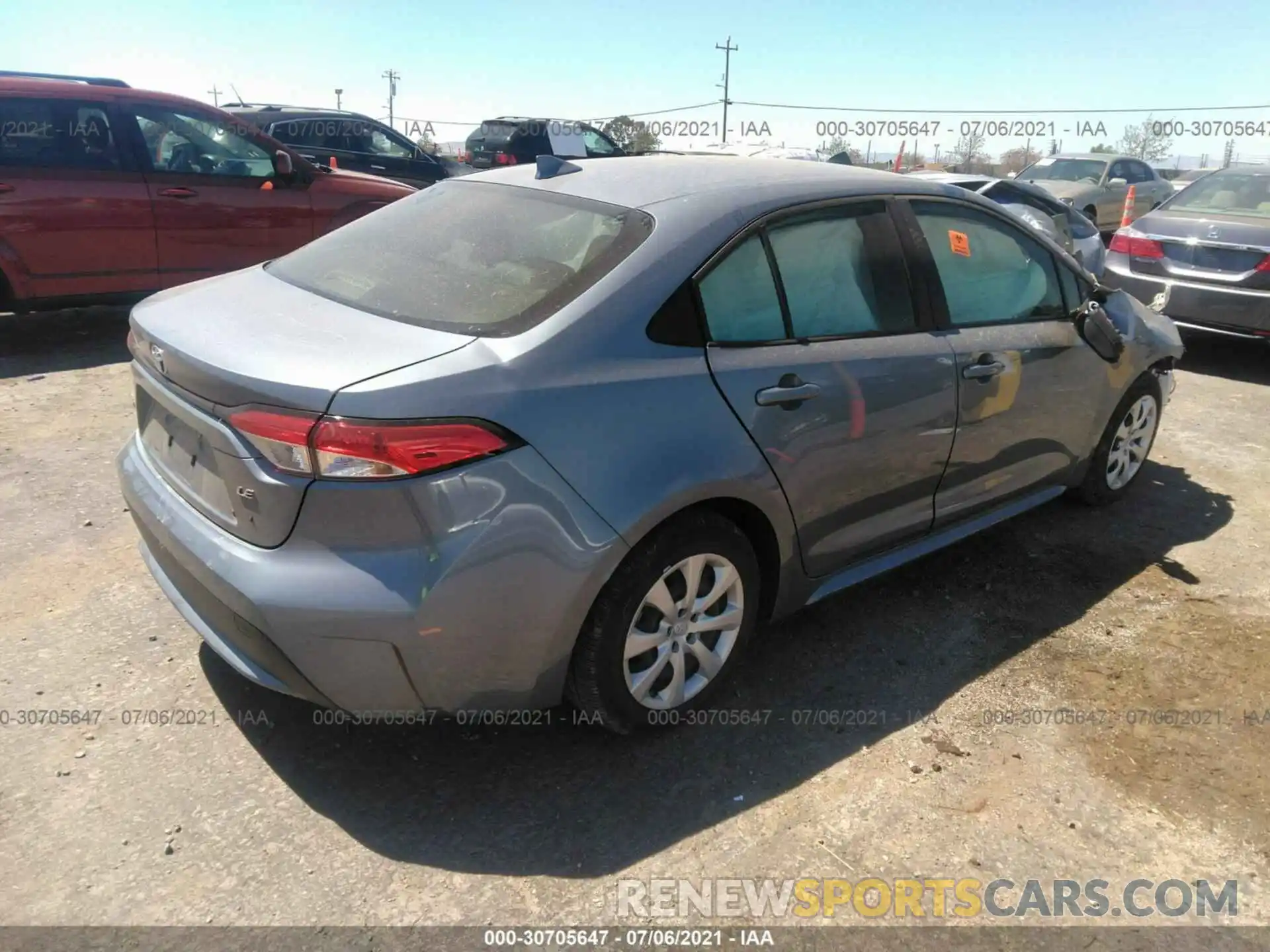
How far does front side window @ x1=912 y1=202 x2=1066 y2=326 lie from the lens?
11.3 ft

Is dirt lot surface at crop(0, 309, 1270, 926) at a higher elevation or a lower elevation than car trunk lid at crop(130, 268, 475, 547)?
lower

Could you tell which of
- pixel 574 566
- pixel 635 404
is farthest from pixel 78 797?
pixel 635 404

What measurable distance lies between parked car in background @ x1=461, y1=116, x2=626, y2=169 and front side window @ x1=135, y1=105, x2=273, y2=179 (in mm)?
10922

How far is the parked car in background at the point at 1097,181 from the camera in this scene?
14.4 meters

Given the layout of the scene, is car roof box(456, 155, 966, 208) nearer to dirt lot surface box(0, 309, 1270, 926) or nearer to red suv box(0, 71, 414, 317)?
dirt lot surface box(0, 309, 1270, 926)

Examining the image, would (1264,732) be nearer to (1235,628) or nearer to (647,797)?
(1235,628)

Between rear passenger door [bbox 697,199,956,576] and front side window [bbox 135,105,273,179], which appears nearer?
rear passenger door [bbox 697,199,956,576]

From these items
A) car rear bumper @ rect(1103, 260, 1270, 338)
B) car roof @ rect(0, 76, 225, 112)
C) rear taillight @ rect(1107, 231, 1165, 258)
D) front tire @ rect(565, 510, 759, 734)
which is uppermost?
car roof @ rect(0, 76, 225, 112)

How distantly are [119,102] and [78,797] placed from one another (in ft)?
19.0

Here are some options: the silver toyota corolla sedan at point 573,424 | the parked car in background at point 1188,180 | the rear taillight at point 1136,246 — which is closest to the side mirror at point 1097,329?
the silver toyota corolla sedan at point 573,424

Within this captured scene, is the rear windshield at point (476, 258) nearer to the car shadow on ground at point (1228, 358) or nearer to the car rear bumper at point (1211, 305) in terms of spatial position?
the car rear bumper at point (1211, 305)

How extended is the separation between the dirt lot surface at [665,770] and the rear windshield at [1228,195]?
530 cm

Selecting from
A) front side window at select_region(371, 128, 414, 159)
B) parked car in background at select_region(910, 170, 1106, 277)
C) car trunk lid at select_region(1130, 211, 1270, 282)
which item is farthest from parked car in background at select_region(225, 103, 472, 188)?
car trunk lid at select_region(1130, 211, 1270, 282)

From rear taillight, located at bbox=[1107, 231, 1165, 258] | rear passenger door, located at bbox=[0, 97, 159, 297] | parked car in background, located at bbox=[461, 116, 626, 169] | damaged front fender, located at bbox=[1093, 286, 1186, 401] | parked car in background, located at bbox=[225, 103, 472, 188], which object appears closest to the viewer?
damaged front fender, located at bbox=[1093, 286, 1186, 401]
